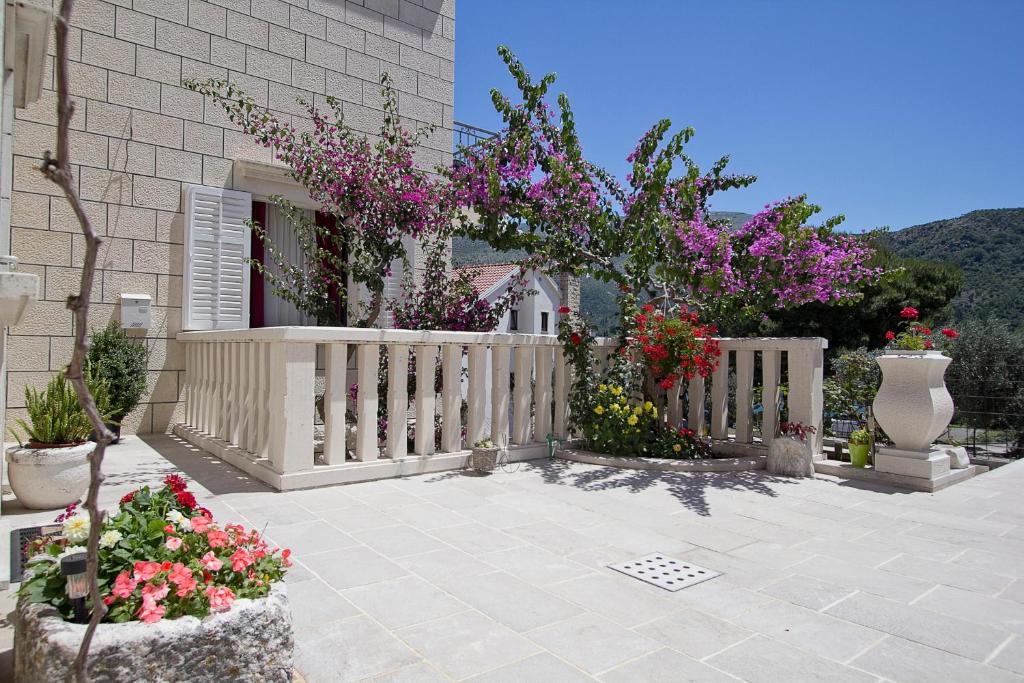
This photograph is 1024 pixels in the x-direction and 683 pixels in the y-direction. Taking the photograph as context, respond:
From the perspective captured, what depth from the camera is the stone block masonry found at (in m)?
6.21

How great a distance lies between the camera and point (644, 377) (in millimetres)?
6391

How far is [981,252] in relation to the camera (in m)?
27.3

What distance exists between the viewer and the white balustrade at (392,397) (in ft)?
15.3

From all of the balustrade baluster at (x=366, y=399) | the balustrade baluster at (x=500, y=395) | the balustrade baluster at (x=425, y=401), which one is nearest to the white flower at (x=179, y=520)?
the balustrade baluster at (x=366, y=399)

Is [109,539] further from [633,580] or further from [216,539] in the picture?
[633,580]

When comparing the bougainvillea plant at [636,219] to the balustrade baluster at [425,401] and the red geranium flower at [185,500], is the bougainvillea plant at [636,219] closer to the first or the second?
the balustrade baluster at [425,401]

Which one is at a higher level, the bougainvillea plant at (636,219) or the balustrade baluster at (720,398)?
the bougainvillea plant at (636,219)

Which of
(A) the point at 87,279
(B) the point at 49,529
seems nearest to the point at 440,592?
(B) the point at 49,529

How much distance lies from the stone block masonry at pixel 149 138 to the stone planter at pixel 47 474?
289 centimetres

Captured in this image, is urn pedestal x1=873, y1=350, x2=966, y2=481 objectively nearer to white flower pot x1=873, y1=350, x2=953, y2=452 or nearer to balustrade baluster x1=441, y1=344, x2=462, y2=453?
white flower pot x1=873, y1=350, x2=953, y2=452

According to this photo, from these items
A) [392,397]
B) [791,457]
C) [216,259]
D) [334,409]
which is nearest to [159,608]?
[334,409]

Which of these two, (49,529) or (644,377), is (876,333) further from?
(49,529)

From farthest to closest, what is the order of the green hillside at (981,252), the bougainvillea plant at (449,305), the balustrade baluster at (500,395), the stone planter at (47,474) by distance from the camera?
1. the green hillside at (981,252)
2. the bougainvillea plant at (449,305)
3. the balustrade baluster at (500,395)
4. the stone planter at (47,474)

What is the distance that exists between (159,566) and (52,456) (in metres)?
2.62
